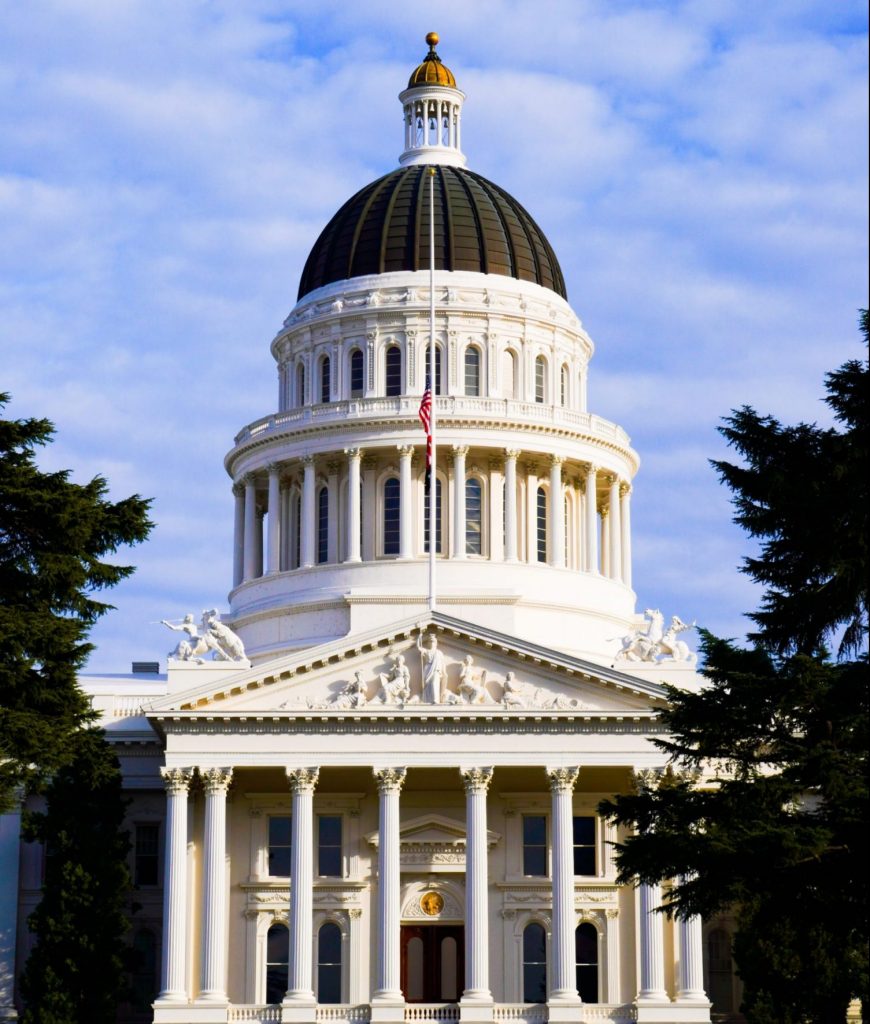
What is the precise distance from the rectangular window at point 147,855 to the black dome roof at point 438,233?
25938 mm

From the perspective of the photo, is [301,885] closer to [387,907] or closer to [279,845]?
[387,907]

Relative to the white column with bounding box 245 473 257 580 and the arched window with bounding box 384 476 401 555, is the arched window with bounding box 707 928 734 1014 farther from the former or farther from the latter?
the white column with bounding box 245 473 257 580

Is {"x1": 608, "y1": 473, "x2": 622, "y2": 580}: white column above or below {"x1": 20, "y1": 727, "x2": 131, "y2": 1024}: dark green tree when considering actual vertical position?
above

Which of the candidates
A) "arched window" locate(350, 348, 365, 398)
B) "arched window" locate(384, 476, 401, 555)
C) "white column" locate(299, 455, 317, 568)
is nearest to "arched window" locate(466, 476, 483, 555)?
"arched window" locate(384, 476, 401, 555)

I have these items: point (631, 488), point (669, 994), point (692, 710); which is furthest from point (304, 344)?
point (692, 710)

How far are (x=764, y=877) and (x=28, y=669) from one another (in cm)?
1949

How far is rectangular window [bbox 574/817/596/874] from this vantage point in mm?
72000

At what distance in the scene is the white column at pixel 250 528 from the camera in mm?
88125

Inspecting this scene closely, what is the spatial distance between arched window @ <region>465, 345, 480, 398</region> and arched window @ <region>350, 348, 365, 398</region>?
4110 millimetres

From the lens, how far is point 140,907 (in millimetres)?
71062

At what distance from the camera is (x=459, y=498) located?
84750mm

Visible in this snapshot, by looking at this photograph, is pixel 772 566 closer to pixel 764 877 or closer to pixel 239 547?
pixel 764 877

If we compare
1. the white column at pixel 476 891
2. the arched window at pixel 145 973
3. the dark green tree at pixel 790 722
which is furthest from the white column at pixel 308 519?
the dark green tree at pixel 790 722

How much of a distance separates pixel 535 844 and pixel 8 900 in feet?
55.2
